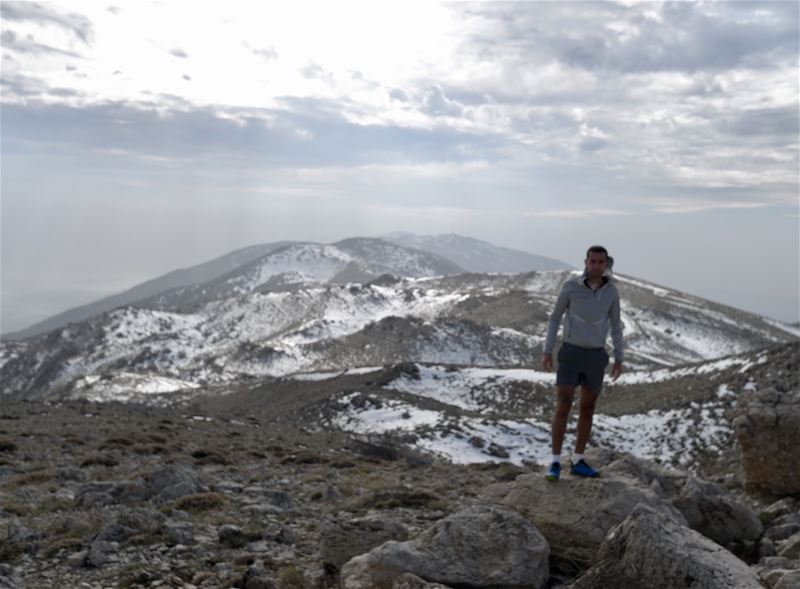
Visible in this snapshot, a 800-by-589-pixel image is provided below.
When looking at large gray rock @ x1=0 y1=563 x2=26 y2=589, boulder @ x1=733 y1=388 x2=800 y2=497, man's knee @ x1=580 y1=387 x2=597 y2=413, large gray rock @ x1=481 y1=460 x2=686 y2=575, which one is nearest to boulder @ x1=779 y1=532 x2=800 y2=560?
large gray rock @ x1=481 y1=460 x2=686 y2=575

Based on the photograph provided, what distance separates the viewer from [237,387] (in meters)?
64.8

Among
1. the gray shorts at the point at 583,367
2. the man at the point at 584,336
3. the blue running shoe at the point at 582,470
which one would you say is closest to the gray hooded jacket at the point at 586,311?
the man at the point at 584,336

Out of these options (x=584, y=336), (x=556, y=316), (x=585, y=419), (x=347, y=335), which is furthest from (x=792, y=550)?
(x=347, y=335)

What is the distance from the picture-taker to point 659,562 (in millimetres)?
5027

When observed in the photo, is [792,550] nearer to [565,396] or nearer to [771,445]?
[565,396]

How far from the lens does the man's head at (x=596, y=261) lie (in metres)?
9.16

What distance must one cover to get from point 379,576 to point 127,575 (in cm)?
298

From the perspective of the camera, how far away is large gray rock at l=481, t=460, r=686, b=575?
25.1ft

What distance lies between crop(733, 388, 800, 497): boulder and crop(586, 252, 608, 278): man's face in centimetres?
781

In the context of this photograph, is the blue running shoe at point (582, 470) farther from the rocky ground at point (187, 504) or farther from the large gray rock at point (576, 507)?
the rocky ground at point (187, 504)

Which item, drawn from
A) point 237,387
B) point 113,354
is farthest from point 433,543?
point 113,354

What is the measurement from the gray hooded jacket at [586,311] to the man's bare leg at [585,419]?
80 centimetres

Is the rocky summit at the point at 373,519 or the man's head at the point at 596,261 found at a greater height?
the man's head at the point at 596,261

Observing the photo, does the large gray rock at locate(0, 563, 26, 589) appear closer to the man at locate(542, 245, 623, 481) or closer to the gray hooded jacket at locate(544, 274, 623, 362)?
the man at locate(542, 245, 623, 481)
